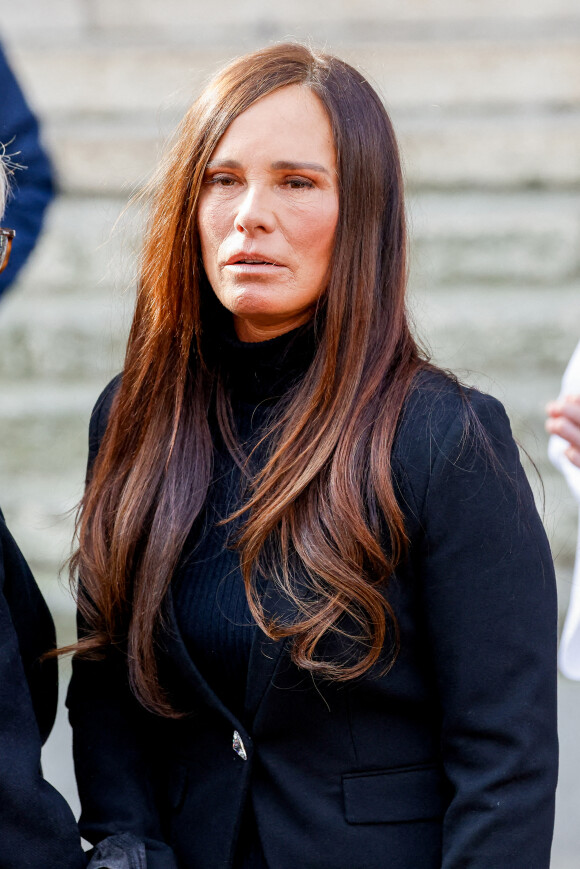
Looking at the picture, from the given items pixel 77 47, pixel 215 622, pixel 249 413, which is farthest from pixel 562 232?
pixel 215 622

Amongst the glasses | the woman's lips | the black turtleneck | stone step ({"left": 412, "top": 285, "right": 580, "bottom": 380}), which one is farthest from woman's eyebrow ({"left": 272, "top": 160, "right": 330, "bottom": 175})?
stone step ({"left": 412, "top": 285, "right": 580, "bottom": 380})

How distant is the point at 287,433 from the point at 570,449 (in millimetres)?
457

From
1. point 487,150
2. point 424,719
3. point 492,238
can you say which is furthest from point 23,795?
point 487,150

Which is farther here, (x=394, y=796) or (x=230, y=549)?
(x=230, y=549)

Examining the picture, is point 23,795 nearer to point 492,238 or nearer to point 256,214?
point 256,214

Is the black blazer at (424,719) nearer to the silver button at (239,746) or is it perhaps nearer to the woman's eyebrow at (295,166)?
Result: the silver button at (239,746)

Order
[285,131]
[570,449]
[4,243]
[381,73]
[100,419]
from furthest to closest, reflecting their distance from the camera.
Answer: [381,73], [100,419], [4,243], [285,131], [570,449]

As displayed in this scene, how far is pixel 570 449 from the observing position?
177 cm

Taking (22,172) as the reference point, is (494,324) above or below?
below

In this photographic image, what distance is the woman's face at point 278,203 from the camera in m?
1.86

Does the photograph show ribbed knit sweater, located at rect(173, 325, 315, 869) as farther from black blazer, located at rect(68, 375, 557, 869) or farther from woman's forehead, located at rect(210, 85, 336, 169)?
woman's forehead, located at rect(210, 85, 336, 169)

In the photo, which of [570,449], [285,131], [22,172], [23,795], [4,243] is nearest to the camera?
[23,795]

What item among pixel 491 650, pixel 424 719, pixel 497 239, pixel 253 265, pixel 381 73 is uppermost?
pixel 381 73

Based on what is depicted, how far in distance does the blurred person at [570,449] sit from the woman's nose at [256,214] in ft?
1.77
